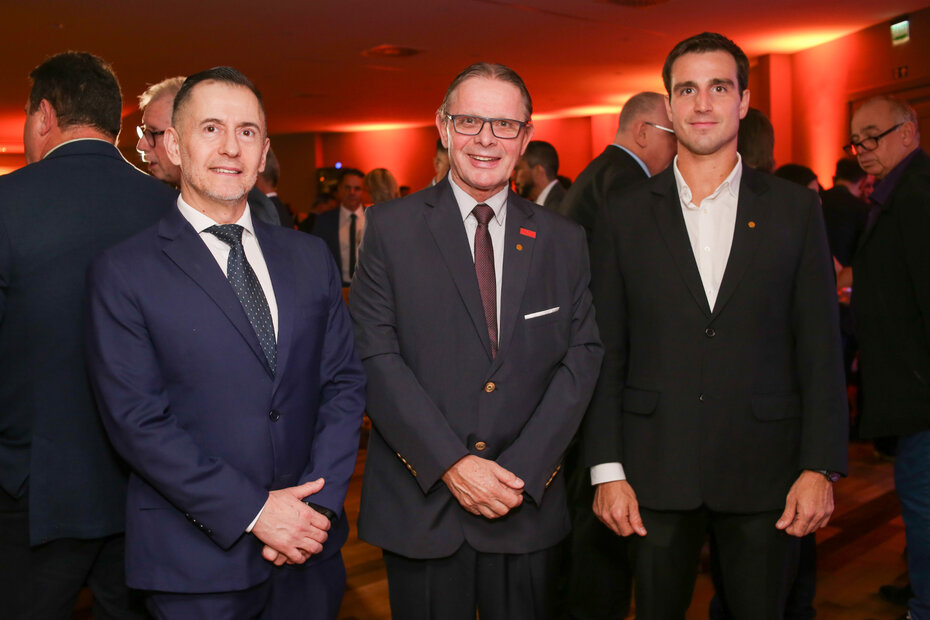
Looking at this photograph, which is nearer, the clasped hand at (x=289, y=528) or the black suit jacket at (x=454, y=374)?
the clasped hand at (x=289, y=528)

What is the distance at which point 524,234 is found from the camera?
1.95 meters

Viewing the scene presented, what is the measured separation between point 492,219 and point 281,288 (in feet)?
1.89

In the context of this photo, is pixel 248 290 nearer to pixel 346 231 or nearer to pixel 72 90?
pixel 72 90

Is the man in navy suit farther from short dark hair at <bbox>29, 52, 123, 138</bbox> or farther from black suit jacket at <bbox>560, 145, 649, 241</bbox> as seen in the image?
black suit jacket at <bbox>560, 145, 649, 241</bbox>

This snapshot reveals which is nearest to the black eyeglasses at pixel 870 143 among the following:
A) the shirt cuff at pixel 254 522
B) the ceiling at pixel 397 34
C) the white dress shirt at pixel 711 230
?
the white dress shirt at pixel 711 230

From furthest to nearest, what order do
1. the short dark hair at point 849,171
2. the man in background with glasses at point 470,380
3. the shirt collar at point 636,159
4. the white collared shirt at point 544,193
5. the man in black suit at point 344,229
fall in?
the man in black suit at point 344,229, the short dark hair at point 849,171, the white collared shirt at point 544,193, the shirt collar at point 636,159, the man in background with glasses at point 470,380

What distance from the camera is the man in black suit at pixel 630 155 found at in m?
3.12

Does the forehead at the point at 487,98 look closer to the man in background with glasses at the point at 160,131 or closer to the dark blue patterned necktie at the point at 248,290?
the dark blue patterned necktie at the point at 248,290

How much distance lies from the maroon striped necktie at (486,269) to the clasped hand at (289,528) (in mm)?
565

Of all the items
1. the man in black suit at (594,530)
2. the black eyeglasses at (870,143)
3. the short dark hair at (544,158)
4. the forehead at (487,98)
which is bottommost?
the man in black suit at (594,530)

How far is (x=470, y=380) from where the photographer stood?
1.86 metres

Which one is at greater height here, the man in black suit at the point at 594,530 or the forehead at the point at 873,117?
the forehead at the point at 873,117

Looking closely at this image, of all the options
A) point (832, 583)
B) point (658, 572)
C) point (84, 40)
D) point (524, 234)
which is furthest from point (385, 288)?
point (84, 40)

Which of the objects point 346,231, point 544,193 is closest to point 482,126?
point 544,193
